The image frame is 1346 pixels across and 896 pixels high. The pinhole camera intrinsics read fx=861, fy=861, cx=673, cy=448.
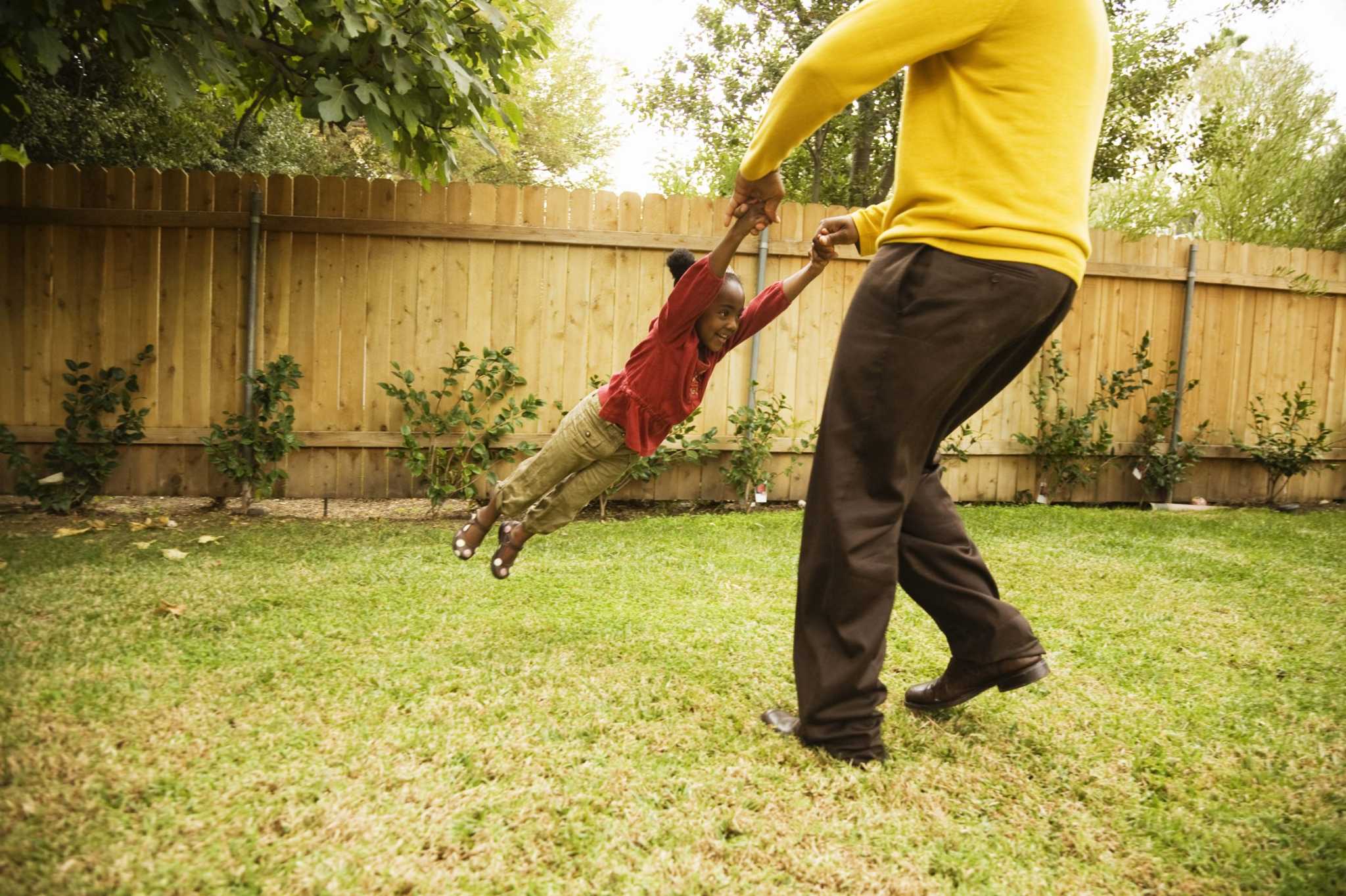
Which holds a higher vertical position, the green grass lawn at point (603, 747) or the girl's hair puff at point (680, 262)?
the girl's hair puff at point (680, 262)

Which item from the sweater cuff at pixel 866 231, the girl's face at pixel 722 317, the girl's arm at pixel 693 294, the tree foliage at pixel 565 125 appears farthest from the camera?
the tree foliage at pixel 565 125

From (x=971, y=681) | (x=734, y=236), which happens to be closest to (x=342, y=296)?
(x=734, y=236)

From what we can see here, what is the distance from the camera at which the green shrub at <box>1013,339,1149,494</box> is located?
6926mm

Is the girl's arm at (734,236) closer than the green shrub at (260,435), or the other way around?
the girl's arm at (734,236)

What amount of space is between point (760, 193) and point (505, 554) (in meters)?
1.72

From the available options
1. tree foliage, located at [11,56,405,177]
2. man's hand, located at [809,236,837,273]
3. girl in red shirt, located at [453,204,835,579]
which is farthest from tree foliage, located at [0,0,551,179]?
tree foliage, located at [11,56,405,177]

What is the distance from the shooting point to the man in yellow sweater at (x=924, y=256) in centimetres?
187

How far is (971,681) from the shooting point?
2369mm

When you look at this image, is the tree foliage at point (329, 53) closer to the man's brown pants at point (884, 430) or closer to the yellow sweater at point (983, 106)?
the yellow sweater at point (983, 106)

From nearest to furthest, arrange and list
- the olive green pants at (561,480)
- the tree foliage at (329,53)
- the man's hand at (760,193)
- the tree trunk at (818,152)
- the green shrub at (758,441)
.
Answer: the man's hand at (760,193), the olive green pants at (561,480), the tree foliage at (329,53), the green shrub at (758,441), the tree trunk at (818,152)

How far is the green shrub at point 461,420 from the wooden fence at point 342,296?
171 mm

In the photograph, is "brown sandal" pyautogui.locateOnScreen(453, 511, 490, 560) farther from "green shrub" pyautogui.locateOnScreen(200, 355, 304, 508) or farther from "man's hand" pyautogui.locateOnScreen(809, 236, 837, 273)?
"green shrub" pyautogui.locateOnScreen(200, 355, 304, 508)

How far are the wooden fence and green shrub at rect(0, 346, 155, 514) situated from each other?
0.15m

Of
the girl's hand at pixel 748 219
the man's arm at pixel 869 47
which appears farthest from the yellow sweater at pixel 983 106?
the girl's hand at pixel 748 219
